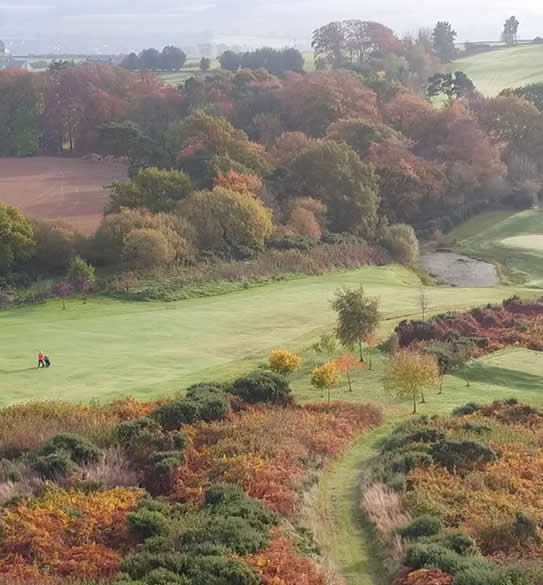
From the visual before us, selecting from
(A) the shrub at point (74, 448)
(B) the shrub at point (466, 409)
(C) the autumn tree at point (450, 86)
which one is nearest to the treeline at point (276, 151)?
(C) the autumn tree at point (450, 86)

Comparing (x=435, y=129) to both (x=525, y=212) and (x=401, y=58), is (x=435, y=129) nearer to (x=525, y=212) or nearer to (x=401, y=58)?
(x=525, y=212)

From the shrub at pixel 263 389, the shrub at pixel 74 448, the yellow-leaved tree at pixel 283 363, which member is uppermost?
the shrub at pixel 74 448

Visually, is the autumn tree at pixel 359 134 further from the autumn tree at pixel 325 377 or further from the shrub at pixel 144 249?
the autumn tree at pixel 325 377

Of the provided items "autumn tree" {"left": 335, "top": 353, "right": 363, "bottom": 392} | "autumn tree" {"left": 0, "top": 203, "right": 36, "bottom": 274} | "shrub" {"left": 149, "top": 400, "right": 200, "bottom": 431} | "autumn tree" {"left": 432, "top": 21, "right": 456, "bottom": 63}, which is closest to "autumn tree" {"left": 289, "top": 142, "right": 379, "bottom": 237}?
"autumn tree" {"left": 0, "top": 203, "right": 36, "bottom": 274}

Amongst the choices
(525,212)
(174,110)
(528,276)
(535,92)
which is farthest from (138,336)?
(535,92)

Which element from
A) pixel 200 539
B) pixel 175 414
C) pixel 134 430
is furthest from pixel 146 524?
pixel 175 414

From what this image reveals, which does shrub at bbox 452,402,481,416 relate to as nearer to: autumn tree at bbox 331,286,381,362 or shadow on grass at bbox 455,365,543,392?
shadow on grass at bbox 455,365,543,392

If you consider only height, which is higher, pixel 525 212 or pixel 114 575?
pixel 114 575
